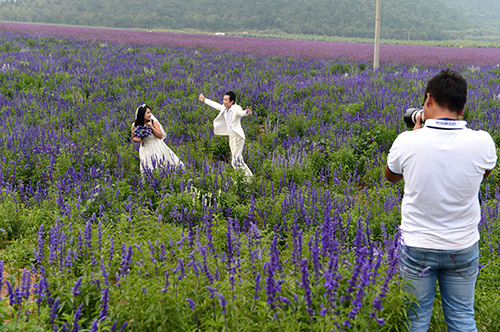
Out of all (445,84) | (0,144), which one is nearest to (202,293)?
(445,84)

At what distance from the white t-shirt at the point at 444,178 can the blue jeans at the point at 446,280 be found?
0.06 m

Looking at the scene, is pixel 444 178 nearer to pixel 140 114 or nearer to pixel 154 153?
pixel 154 153

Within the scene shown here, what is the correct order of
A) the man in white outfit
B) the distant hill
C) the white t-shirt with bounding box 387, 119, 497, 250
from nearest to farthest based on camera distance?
the white t-shirt with bounding box 387, 119, 497, 250, the man in white outfit, the distant hill

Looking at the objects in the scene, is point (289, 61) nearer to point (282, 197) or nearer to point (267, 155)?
point (267, 155)

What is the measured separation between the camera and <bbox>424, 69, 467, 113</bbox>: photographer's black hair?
2.04 m

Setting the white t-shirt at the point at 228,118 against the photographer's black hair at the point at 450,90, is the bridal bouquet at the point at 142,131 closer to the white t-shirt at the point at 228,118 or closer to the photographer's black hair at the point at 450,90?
the white t-shirt at the point at 228,118

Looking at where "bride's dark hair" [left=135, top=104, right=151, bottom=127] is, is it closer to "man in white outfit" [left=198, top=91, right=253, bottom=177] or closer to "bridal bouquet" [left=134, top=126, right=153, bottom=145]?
"bridal bouquet" [left=134, top=126, right=153, bottom=145]

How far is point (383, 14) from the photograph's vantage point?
7819 cm

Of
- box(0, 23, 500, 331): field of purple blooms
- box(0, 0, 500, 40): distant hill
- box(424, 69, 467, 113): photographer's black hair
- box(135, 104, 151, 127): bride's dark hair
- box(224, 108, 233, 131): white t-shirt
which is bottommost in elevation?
box(0, 23, 500, 331): field of purple blooms

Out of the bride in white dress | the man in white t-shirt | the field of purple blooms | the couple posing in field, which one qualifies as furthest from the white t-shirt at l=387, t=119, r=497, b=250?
the bride in white dress

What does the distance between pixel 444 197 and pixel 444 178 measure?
10 cm

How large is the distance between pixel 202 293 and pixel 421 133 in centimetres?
157

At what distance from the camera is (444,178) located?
2.05 metres

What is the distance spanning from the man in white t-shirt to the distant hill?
6558 centimetres
